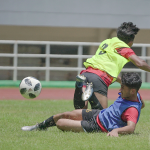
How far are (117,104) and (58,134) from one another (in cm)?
99

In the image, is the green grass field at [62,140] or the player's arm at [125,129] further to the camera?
the player's arm at [125,129]

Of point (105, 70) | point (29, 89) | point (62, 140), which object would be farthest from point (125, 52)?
point (29, 89)

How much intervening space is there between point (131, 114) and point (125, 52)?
112 cm

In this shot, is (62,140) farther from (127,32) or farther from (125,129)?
(127,32)

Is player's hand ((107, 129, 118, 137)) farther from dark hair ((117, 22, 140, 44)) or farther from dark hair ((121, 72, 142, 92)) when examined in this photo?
dark hair ((117, 22, 140, 44))

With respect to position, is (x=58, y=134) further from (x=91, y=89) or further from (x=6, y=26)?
(x=6, y=26)

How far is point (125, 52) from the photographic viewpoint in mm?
5406

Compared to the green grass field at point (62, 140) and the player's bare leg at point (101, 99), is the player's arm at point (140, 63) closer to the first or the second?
the player's bare leg at point (101, 99)

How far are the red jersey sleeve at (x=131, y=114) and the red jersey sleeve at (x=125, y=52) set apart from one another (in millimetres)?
987

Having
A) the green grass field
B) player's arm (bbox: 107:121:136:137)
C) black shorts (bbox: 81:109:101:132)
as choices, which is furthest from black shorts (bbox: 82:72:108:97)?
player's arm (bbox: 107:121:136:137)

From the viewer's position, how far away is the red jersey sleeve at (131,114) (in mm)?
4746

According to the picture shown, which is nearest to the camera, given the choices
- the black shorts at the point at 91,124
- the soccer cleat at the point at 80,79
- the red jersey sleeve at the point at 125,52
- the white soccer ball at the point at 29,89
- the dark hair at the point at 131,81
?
the dark hair at the point at 131,81

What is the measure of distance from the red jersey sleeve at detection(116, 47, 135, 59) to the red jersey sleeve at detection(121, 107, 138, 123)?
3.24ft

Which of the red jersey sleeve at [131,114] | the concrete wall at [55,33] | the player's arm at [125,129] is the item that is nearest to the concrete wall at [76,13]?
the concrete wall at [55,33]
